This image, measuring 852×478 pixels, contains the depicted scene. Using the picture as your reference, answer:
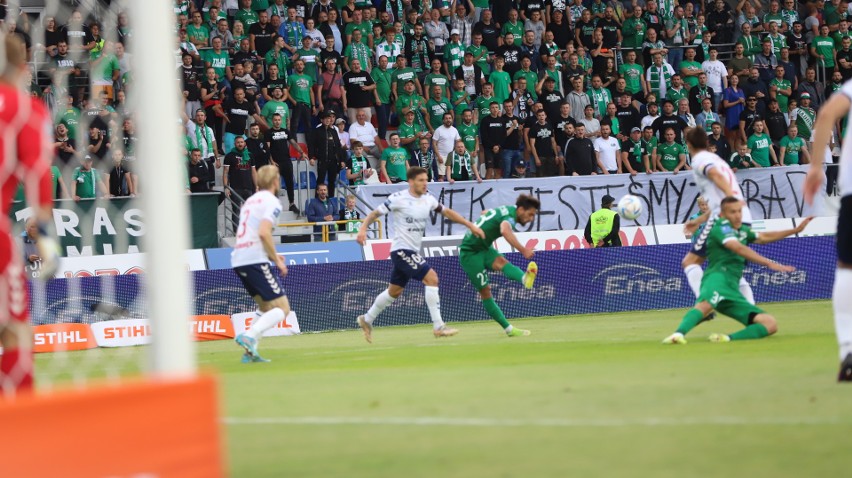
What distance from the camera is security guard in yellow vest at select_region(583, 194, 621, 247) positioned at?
24.4 meters

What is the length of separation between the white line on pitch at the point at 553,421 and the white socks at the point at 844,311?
180 centimetres

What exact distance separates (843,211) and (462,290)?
47.1ft

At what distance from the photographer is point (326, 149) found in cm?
2653

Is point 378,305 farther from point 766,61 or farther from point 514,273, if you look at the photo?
point 766,61

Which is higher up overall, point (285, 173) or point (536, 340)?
point (285, 173)

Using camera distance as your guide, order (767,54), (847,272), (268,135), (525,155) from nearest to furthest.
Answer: (847,272) < (268,135) < (525,155) < (767,54)

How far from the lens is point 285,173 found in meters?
26.6

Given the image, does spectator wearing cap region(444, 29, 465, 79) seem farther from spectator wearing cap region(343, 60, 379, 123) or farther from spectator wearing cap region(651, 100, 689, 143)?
spectator wearing cap region(651, 100, 689, 143)

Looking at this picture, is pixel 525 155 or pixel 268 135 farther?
pixel 525 155

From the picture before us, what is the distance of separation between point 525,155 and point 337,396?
66.8 feet

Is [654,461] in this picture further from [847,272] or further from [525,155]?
[525,155]

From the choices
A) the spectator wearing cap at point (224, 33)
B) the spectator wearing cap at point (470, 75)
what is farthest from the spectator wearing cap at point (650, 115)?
the spectator wearing cap at point (224, 33)

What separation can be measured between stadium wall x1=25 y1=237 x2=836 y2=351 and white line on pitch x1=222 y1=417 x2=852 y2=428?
41.7ft

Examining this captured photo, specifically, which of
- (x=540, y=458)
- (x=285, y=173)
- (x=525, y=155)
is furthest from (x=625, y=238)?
(x=540, y=458)
